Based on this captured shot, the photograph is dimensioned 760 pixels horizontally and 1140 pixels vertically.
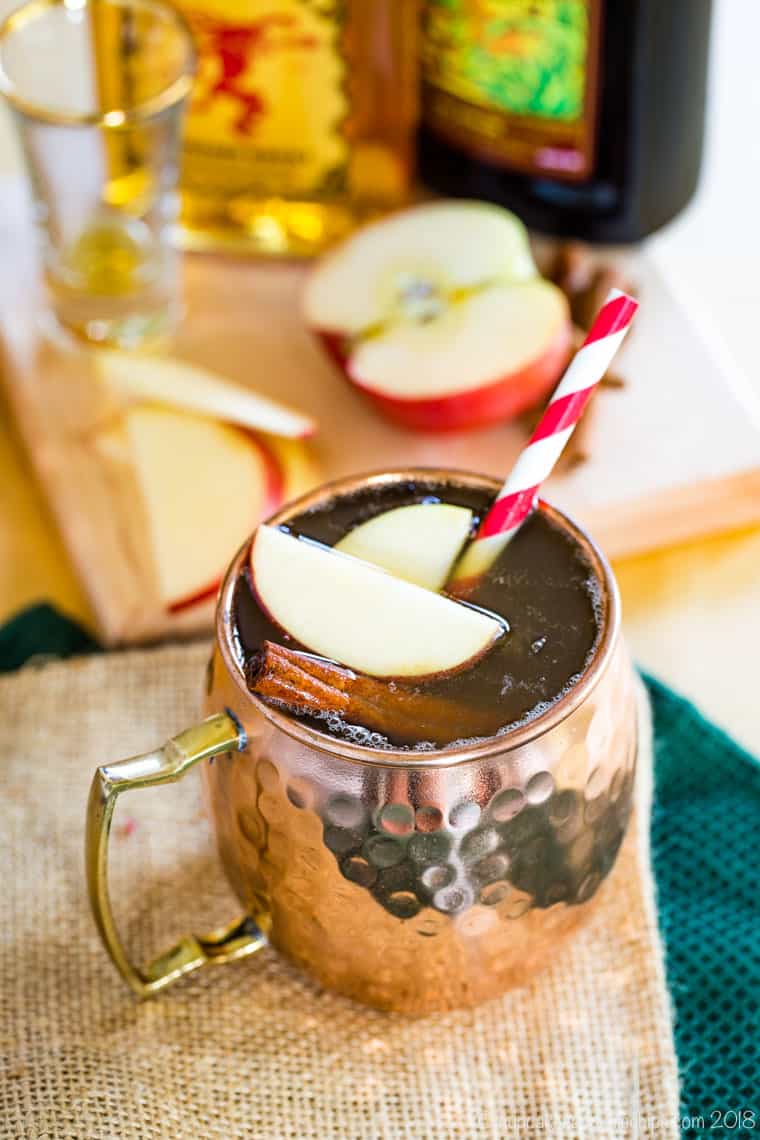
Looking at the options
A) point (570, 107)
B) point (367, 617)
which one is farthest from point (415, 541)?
point (570, 107)

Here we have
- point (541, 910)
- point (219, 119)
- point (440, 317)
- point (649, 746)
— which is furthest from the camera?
point (219, 119)

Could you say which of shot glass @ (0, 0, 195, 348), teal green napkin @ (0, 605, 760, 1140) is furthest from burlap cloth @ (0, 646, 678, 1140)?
shot glass @ (0, 0, 195, 348)

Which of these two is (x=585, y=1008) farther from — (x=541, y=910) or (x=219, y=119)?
(x=219, y=119)

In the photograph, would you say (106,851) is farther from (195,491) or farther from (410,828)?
(195,491)

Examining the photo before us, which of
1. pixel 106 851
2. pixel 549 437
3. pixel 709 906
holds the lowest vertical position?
pixel 709 906

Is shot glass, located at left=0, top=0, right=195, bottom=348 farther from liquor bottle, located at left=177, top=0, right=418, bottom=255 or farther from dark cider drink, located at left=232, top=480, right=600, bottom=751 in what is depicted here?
dark cider drink, located at left=232, top=480, right=600, bottom=751

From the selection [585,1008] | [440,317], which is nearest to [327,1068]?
[585,1008]
